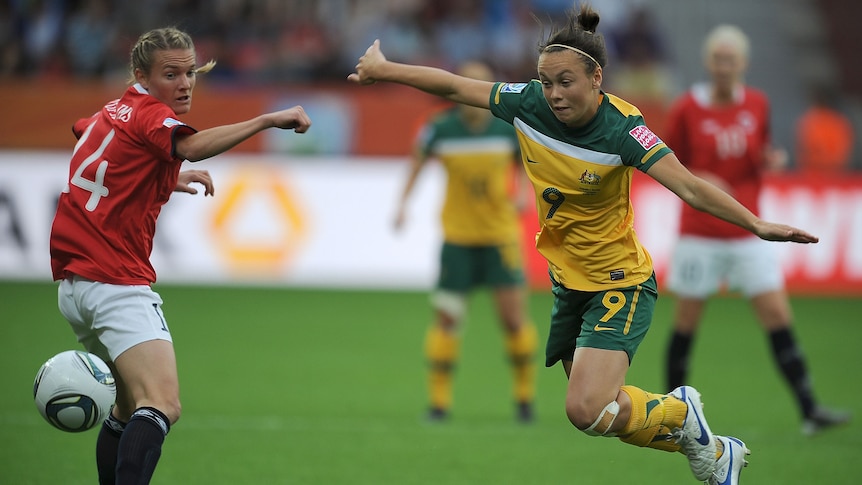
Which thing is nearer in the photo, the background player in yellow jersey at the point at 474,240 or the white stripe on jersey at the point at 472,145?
the background player in yellow jersey at the point at 474,240

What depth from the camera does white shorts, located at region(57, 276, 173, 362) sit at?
4887mm

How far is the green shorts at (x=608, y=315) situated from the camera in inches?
209

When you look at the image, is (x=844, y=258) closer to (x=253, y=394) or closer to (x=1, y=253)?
(x=253, y=394)

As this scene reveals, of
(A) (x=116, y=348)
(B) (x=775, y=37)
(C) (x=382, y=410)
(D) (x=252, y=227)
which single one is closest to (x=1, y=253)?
(D) (x=252, y=227)

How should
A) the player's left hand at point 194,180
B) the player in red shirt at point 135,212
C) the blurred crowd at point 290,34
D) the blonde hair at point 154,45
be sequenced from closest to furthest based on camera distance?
the player in red shirt at point 135,212, the blonde hair at point 154,45, the player's left hand at point 194,180, the blurred crowd at point 290,34

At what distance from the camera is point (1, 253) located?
46.8 feet

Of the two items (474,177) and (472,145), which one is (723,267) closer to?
(474,177)

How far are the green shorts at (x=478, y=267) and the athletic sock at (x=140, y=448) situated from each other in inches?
162

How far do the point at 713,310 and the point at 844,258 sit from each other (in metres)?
1.97

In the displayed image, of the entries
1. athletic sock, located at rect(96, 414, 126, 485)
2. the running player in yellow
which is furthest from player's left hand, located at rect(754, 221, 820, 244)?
athletic sock, located at rect(96, 414, 126, 485)

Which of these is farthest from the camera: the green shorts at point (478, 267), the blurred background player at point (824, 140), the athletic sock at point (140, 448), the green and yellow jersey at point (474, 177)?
the blurred background player at point (824, 140)

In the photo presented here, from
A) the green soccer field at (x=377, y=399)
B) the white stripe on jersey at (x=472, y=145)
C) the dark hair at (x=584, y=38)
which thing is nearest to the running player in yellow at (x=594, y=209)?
the dark hair at (x=584, y=38)

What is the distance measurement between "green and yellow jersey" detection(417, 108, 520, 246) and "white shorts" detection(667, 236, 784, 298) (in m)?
1.43

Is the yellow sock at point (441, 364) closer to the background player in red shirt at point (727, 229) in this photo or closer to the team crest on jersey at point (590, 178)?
the background player in red shirt at point (727, 229)
